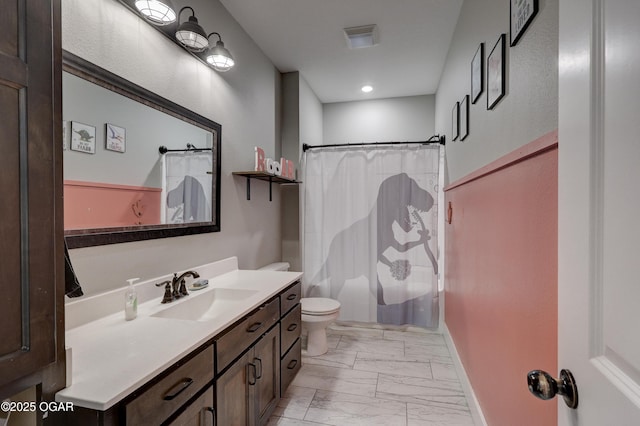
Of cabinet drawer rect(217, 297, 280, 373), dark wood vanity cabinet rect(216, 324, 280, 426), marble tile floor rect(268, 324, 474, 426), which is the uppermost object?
cabinet drawer rect(217, 297, 280, 373)

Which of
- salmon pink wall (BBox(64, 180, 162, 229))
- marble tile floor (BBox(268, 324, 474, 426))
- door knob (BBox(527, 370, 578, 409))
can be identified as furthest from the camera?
marble tile floor (BBox(268, 324, 474, 426))

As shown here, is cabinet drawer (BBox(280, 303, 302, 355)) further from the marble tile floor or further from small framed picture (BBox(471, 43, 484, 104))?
small framed picture (BBox(471, 43, 484, 104))

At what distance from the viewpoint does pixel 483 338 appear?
5.19 feet

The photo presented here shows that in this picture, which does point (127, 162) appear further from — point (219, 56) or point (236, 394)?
point (236, 394)

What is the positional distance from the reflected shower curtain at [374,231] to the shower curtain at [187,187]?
1366mm

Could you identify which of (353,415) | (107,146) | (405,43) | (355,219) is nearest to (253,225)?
(355,219)

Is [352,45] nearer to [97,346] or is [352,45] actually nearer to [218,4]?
[218,4]

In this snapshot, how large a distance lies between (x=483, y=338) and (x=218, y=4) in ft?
8.83

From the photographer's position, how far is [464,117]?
2.03 meters

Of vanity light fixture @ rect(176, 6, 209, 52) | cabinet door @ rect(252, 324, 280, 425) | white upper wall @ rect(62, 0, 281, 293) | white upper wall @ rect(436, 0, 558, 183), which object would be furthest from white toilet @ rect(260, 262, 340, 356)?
vanity light fixture @ rect(176, 6, 209, 52)

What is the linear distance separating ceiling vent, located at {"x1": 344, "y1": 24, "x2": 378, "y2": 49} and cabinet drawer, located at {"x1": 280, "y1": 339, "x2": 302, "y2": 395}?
244cm

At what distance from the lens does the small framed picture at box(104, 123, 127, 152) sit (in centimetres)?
130

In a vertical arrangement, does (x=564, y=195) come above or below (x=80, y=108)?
below

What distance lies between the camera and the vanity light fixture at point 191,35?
5.22 feet
